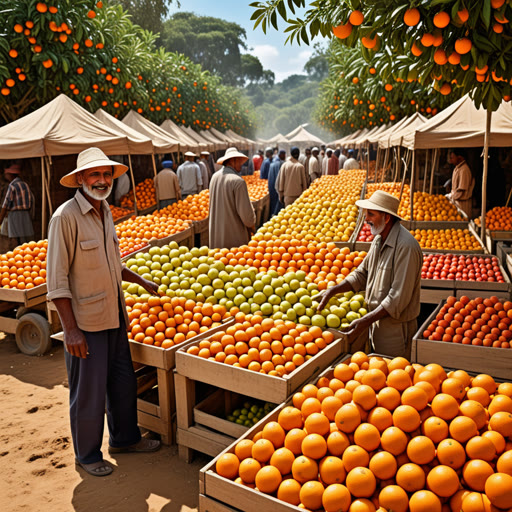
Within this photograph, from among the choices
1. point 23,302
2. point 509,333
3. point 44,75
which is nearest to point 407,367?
point 509,333

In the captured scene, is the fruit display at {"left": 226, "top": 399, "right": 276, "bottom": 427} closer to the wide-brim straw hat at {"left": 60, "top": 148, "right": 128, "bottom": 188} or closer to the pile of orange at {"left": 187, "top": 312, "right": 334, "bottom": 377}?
the pile of orange at {"left": 187, "top": 312, "right": 334, "bottom": 377}

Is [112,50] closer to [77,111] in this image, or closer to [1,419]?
[77,111]

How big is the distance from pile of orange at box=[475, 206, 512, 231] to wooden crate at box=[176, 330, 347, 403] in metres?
4.92

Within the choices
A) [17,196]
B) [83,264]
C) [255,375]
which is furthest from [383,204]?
[17,196]

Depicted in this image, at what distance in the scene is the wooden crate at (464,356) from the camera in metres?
3.75

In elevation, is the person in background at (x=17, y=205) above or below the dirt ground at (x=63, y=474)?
above

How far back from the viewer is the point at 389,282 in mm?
3787

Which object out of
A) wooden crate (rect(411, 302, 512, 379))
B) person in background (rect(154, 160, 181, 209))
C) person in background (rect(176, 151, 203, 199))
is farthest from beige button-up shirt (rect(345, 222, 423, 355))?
person in background (rect(176, 151, 203, 199))

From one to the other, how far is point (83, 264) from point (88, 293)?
0.71 ft

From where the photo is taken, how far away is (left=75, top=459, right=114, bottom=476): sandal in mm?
3551

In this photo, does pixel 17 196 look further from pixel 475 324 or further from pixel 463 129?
pixel 463 129

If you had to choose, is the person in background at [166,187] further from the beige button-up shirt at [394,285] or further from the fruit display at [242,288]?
the beige button-up shirt at [394,285]

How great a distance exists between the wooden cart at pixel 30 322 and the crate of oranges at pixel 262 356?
2.97 m

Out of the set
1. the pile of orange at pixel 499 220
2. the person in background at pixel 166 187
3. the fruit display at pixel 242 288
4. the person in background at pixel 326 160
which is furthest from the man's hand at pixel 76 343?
the person in background at pixel 326 160
